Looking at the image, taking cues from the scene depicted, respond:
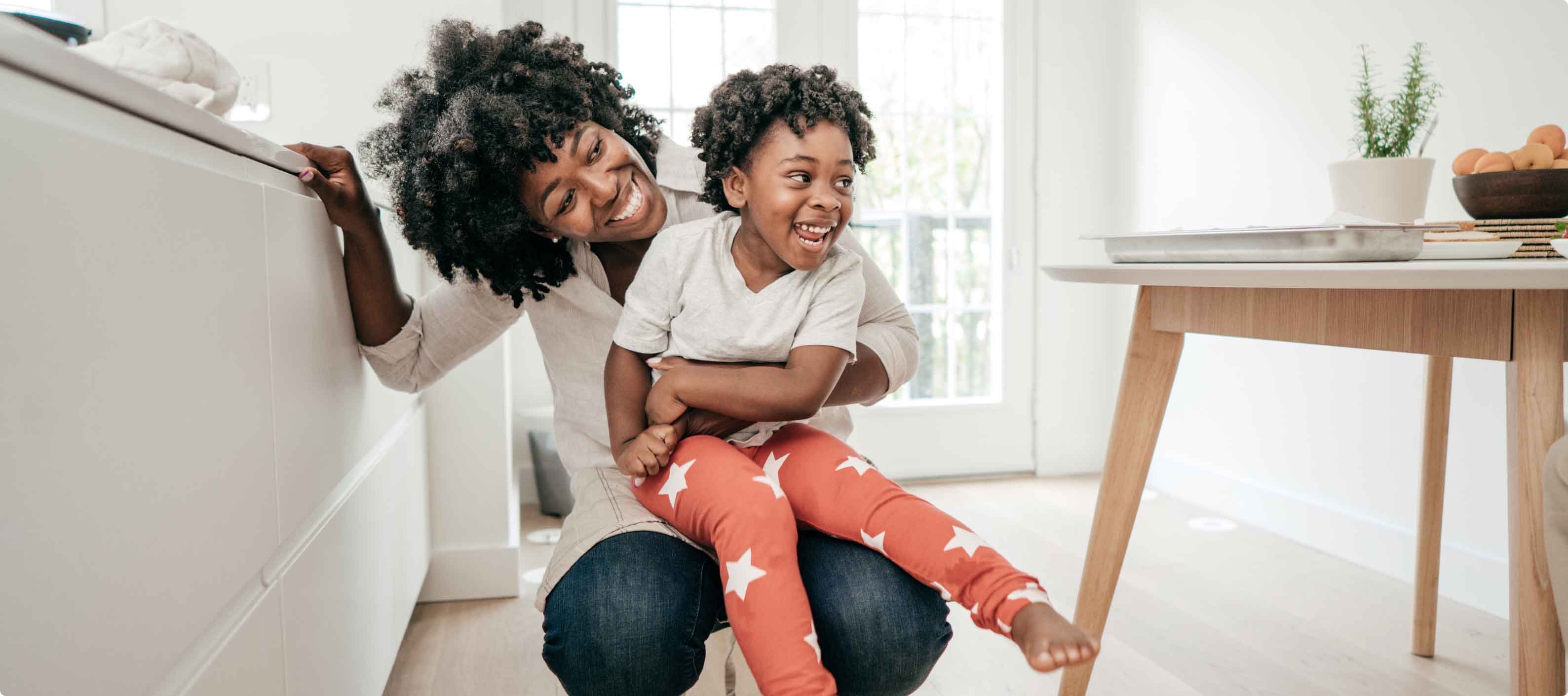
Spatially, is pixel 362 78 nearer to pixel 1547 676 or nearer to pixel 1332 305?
pixel 1332 305

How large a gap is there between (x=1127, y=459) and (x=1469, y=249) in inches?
20.0

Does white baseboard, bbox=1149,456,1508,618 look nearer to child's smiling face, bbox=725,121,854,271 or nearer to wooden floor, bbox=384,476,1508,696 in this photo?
wooden floor, bbox=384,476,1508,696

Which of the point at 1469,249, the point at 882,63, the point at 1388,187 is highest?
the point at 882,63

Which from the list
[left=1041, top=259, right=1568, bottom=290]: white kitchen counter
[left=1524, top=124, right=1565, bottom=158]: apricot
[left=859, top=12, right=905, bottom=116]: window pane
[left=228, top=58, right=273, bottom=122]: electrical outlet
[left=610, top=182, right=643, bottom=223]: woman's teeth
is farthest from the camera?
[left=859, top=12, right=905, bottom=116]: window pane

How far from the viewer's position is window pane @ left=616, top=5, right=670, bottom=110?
3080 mm

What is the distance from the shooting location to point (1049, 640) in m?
0.82

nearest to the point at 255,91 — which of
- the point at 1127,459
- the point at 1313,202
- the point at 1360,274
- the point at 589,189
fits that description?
the point at 589,189

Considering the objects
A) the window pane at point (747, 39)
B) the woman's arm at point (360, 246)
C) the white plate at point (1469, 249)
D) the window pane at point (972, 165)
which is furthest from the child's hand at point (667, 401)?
the window pane at point (972, 165)

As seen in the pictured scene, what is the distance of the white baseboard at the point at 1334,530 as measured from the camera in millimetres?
2012

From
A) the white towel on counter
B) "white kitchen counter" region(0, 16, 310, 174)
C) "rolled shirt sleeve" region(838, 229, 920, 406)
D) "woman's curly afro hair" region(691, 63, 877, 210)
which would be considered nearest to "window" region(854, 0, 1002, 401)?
"rolled shirt sleeve" region(838, 229, 920, 406)

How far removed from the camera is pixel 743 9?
3.15 m

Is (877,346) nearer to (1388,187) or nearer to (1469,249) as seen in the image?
(1469,249)

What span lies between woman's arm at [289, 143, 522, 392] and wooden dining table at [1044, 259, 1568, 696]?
2.73 feet

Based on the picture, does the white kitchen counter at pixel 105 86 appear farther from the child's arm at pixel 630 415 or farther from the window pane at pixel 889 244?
the window pane at pixel 889 244
